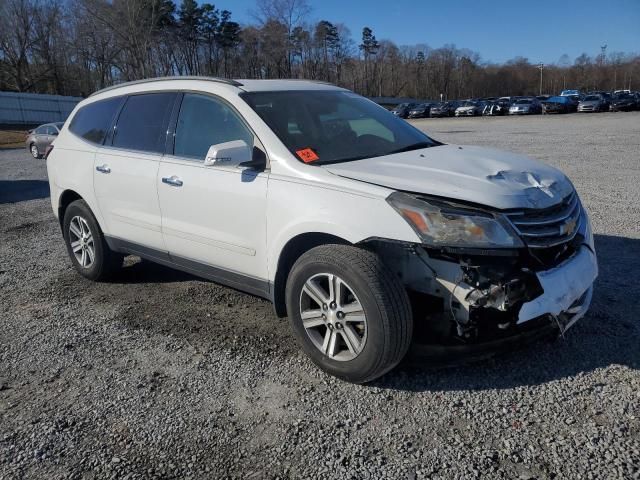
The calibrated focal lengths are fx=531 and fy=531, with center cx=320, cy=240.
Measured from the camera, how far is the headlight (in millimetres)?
2807

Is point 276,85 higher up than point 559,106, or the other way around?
point 559,106

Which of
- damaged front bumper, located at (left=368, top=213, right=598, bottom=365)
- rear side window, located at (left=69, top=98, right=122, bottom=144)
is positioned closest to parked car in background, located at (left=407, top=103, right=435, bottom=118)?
rear side window, located at (left=69, top=98, right=122, bottom=144)

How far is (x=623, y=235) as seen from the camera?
6078mm

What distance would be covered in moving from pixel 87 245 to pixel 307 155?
2.88 meters

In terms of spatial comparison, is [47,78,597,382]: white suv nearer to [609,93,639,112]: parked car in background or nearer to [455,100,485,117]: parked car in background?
[609,93,639,112]: parked car in background

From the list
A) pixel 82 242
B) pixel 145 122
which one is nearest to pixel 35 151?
pixel 82 242

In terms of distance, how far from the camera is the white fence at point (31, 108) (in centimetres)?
4516

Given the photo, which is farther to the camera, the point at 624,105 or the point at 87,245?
the point at 624,105

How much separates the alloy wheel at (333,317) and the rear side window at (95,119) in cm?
288

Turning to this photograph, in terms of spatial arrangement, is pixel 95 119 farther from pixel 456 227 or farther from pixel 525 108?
pixel 525 108

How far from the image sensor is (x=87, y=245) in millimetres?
5258

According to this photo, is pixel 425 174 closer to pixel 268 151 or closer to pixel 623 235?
pixel 268 151

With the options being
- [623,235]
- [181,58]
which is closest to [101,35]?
[181,58]

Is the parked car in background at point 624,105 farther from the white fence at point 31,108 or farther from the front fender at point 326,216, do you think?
the front fender at point 326,216
